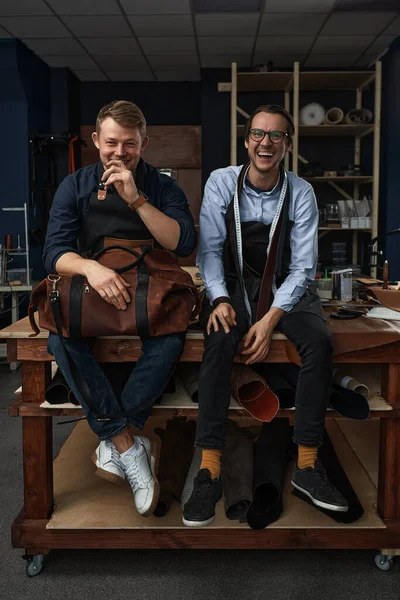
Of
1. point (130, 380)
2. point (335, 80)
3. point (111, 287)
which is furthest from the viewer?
point (335, 80)

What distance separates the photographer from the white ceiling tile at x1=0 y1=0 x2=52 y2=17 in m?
4.41

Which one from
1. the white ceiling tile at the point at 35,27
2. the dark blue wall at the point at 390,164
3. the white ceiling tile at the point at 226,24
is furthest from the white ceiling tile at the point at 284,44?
the white ceiling tile at the point at 35,27

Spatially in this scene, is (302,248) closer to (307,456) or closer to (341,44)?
(307,456)

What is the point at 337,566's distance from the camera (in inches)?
73.4

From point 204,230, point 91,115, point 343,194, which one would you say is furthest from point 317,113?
point 204,230

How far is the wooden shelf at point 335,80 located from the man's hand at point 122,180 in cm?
417

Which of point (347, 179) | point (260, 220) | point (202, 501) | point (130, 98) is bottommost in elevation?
point (202, 501)

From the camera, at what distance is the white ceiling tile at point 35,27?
4.78 meters

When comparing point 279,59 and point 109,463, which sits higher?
point 279,59

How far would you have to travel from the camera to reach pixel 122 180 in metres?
1.73

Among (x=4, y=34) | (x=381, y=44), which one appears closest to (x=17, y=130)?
(x=4, y=34)

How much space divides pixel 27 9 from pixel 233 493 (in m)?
4.21

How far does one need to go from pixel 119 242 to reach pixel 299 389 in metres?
0.73

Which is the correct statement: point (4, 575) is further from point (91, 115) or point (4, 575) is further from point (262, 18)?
point (91, 115)
